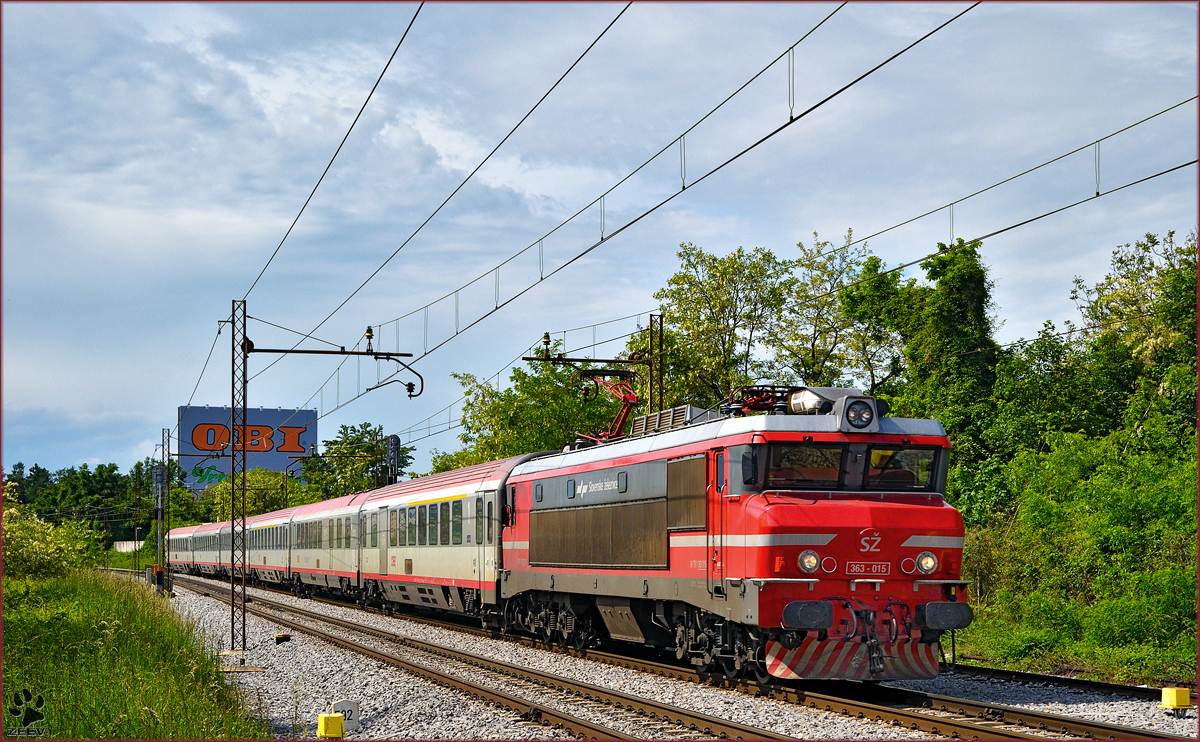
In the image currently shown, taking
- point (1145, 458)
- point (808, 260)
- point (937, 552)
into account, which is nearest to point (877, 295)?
point (808, 260)

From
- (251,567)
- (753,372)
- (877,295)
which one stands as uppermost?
(877,295)

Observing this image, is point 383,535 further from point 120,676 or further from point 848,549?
Result: point 848,549

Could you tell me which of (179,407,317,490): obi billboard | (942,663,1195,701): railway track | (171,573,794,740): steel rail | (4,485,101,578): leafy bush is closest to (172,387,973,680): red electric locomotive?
(171,573,794,740): steel rail

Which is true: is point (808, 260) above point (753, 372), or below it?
above

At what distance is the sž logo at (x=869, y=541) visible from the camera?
46.2 feet

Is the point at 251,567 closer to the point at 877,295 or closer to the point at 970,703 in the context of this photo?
the point at 877,295

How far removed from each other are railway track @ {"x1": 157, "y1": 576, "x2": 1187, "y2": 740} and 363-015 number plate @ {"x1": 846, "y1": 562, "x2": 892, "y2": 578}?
4.90 feet

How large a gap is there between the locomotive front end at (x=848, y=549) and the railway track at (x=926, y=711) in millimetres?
421

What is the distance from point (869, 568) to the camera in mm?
14062

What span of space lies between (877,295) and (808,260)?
336cm

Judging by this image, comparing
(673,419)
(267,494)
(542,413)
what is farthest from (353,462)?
(673,419)

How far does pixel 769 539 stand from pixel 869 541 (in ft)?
4.28

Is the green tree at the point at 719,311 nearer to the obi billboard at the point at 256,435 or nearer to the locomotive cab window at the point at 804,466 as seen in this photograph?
the locomotive cab window at the point at 804,466

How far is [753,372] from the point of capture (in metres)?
43.9
